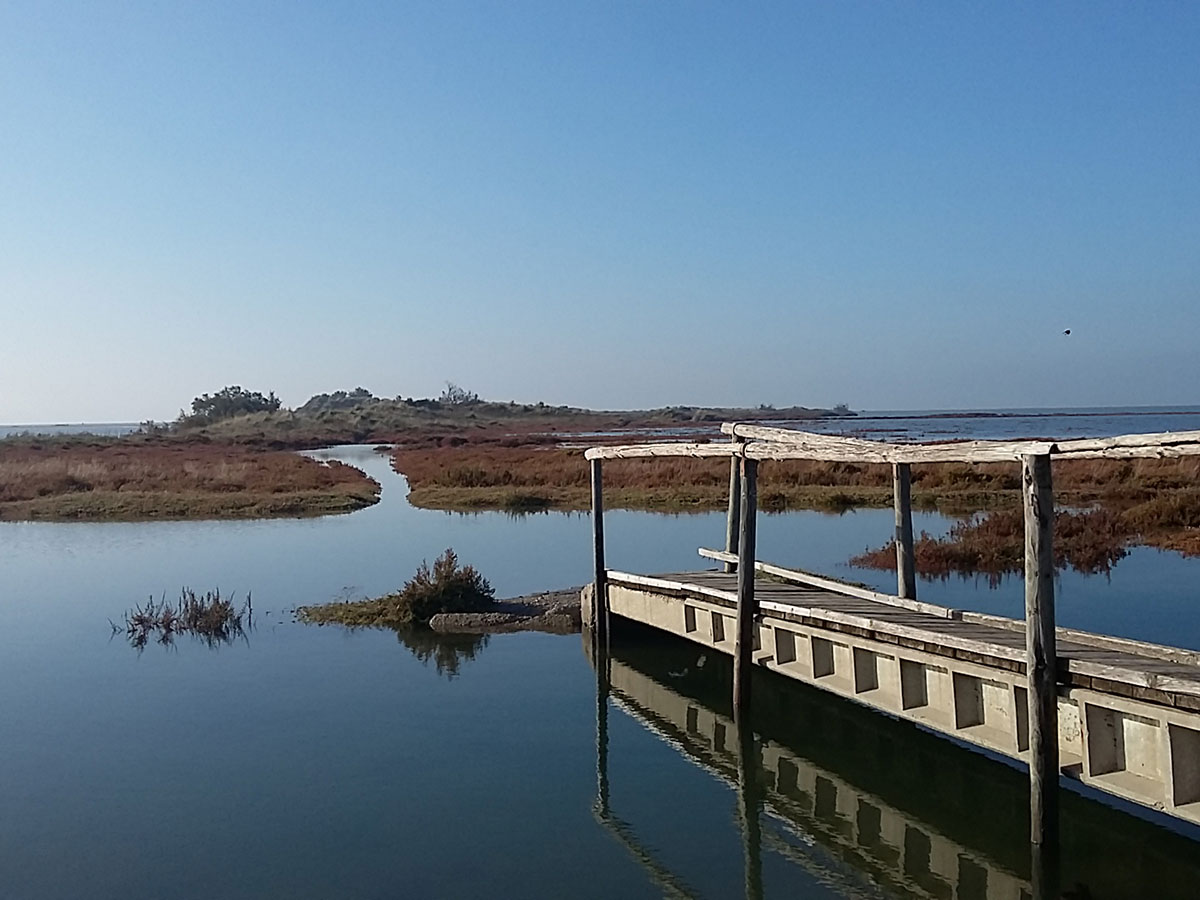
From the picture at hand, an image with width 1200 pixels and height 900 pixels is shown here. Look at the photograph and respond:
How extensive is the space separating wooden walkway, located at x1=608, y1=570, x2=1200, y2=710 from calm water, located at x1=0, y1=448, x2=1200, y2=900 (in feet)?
4.05

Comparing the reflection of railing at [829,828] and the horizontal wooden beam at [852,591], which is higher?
the horizontal wooden beam at [852,591]

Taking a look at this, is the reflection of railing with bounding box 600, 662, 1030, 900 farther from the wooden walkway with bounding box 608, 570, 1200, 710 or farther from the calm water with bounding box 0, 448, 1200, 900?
the wooden walkway with bounding box 608, 570, 1200, 710

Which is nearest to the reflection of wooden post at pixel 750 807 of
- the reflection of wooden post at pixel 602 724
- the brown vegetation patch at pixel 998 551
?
the reflection of wooden post at pixel 602 724

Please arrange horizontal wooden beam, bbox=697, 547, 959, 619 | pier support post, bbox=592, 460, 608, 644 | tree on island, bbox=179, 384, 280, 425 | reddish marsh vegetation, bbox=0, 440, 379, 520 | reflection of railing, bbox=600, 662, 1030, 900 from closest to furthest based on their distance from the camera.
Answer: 1. reflection of railing, bbox=600, 662, 1030, 900
2. horizontal wooden beam, bbox=697, 547, 959, 619
3. pier support post, bbox=592, 460, 608, 644
4. reddish marsh vegetation, bbox=0, 440, 379, 520
5. tree on island, bbox=179, 384, 280, 425

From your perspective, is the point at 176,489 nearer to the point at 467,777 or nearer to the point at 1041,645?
the point at 467,777

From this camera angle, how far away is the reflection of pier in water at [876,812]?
7.80 meters

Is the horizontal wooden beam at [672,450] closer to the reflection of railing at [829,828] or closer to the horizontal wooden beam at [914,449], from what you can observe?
the horizontal wooden beam at [914,449]

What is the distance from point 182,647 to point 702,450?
8.20m

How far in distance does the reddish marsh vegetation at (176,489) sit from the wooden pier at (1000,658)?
76.0 feet

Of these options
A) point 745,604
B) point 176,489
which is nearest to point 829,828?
point 745,604

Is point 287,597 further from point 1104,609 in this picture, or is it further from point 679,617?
point 1104,609

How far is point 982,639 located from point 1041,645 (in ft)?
5.39

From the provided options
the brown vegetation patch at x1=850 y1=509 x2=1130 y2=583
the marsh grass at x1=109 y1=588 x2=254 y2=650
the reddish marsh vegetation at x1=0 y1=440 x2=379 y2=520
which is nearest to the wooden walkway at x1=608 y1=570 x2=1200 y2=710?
the marsh grass at x1=109 y1=588 x2=254 y2=650

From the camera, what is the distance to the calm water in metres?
8.09
